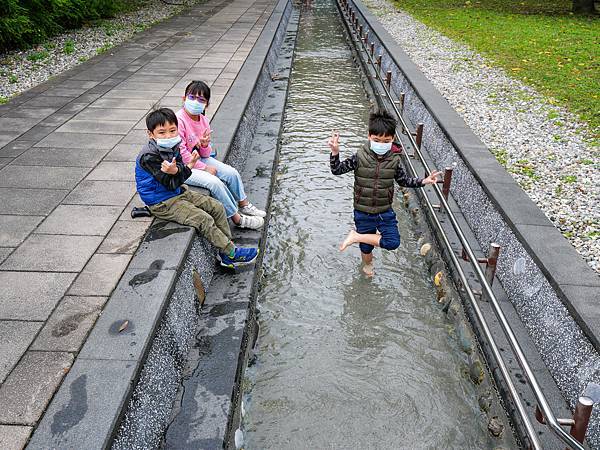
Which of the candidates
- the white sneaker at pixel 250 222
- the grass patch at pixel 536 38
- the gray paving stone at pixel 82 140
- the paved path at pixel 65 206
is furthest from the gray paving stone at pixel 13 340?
the grass patch at pixel 536 38

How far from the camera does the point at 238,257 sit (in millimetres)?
4789

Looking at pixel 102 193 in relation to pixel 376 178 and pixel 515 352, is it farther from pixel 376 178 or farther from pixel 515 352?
pixel 515 352

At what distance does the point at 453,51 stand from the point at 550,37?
3.14m

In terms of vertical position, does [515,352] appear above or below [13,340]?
below

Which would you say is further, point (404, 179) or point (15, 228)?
point (404, 179)

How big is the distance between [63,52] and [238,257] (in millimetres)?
8788

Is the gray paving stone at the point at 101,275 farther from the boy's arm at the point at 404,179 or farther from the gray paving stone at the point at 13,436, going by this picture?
the boy's arm at the point at 404,179

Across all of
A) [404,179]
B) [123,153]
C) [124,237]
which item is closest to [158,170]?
[124,237]

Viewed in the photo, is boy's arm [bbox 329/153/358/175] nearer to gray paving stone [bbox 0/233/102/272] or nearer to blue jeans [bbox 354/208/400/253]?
blue jeans [bbox 354/208/400/253]

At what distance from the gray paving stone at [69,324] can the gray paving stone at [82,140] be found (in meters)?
3.10

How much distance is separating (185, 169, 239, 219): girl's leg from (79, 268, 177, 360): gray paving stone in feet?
3.91

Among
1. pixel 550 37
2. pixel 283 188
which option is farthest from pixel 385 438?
pixel 550 37

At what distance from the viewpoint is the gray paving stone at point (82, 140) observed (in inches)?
252

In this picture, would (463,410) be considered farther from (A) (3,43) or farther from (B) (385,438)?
(A) (3,43)
